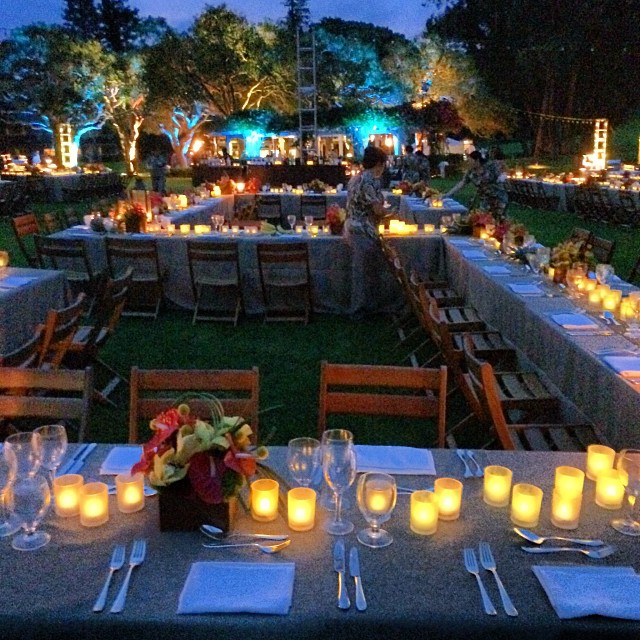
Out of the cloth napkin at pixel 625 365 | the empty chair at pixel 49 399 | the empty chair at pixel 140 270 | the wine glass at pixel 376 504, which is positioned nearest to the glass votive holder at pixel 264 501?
the wine glass at pixel 376 504

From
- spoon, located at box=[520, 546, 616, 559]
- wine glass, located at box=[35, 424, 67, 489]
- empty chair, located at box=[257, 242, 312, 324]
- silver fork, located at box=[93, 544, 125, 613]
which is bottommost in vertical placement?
empty chair, located at box=[257, 242, 312, 324]

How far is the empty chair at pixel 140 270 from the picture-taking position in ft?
25.8

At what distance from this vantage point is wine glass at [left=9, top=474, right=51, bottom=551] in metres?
1.95

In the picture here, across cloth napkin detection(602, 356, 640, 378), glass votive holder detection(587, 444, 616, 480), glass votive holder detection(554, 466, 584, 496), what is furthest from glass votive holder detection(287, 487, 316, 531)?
cloth napkin detection(602, 356, 640, 378)

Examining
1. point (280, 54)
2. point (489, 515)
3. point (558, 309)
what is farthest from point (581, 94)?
point (489, 515)

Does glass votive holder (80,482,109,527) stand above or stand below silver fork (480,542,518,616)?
above

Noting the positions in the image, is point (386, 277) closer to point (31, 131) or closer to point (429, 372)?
point (429, 372)

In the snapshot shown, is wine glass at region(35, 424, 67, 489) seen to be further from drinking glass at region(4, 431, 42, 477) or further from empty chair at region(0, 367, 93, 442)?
empty chair at region(0, 367, 93, 442)

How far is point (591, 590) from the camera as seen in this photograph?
68.1 inches

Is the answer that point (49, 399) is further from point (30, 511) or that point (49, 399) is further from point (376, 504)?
point (376, 504)

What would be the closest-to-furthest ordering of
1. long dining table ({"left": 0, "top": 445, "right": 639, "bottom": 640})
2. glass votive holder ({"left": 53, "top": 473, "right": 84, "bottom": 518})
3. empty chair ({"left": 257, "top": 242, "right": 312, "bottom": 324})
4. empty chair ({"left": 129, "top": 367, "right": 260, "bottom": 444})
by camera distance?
long dining table ({"left": 0, "top": 445, "right": 639, "bottom": 640}) < glass votive holder ({"left": 53, "top": 473, "right": 84, "bottom": 518}) < empty chair ({"left": 129, "top": 367, "right": 260, "bottom": 444}) < empty chair ({"left": 257, "top": 242, "right": 312, "bottom": 324})

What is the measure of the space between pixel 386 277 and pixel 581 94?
95.1ft

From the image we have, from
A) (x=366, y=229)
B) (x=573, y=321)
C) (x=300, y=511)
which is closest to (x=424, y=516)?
(x=300, y=511)

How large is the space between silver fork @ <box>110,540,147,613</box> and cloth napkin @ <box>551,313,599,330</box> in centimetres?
297
